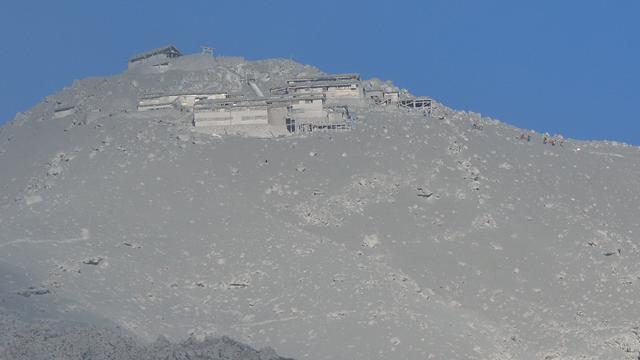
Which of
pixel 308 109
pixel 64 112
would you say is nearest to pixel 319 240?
pixel 308 109

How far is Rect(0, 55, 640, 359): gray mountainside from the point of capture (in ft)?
271

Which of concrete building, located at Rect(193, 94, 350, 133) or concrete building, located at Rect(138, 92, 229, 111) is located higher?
concrete building, located at Rect(138, 92, 229, 111)

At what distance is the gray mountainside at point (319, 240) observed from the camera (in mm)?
82625

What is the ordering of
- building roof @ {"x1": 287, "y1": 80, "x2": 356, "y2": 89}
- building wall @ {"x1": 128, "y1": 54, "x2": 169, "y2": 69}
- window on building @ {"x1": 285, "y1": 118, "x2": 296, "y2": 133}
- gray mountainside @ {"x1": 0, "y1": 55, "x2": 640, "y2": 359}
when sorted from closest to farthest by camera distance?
gray mountainside @ {"x1": 0, "y1": 55, "x2": 640, "y2": 359} → window on building @ {"x1": 285, "y1": 118, "x2": 296, "y2": 133} → building roof @ {"x1": 287, "y1": 80, "x2": 356, "y2": 89} → building wall @ {"x1": 128, "y1": 54, "x2": 169, "y2": 69}

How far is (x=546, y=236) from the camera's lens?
92938mm

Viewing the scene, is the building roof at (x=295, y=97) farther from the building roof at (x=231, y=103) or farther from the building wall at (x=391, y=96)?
the building wall at (x=391, y=96)

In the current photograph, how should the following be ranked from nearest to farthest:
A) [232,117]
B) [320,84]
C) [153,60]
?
[232,117], [320,84], [153,60]

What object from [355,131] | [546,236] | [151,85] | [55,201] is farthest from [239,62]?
[546,236]

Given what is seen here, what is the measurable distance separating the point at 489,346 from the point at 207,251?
17700 millimetres

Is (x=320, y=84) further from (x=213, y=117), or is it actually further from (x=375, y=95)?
(x=213, y=117)

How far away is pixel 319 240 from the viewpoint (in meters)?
91.9

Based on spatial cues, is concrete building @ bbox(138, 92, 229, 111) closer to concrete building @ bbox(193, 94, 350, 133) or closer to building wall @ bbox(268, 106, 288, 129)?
concrete building @ bbox(193, 94, 350, 133)

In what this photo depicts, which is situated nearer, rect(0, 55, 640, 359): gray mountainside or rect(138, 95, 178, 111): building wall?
rect(0, 55, 640, 359): gray mountainside

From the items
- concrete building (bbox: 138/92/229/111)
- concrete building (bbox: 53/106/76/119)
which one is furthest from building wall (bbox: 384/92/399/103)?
concrete building (bbox: 53/106/76/119)
